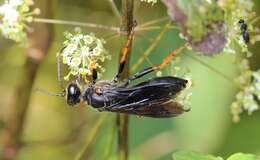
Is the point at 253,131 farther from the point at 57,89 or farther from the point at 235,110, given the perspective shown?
the point at 57,89

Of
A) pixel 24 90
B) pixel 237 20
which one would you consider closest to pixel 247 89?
pixel 237 20

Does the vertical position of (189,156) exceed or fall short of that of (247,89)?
it falls short

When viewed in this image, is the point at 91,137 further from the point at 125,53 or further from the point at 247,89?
the point at 247,89

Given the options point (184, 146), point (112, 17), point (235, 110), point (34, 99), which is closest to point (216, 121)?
point (184, 146)

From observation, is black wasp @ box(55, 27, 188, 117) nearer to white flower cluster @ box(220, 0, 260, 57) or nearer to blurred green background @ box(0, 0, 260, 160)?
white flower cluster @ box(220, 0, 260, 57)

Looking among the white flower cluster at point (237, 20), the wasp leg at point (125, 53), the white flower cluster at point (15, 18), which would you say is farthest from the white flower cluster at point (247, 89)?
the white flower cluster at point (15, 18)

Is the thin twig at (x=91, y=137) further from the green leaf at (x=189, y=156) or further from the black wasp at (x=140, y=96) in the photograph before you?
the green leaf at (x=189, y=156)

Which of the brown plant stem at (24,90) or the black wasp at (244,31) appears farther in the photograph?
the brown plant stem at (24,90)

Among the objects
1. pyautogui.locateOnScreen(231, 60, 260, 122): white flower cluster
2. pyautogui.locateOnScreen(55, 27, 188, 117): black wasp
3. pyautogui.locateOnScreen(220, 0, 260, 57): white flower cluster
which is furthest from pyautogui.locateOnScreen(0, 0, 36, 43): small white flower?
pyautogui.locateOnScreen(231, 60, 260, 122): white flower cluster
